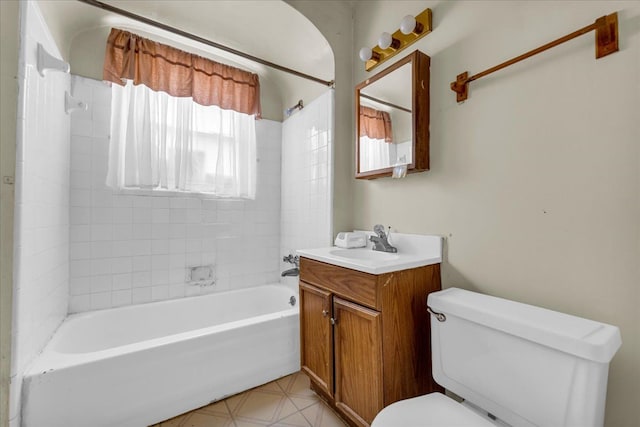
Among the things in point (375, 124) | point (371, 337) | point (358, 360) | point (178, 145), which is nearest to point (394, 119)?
Result: point (375, 124)

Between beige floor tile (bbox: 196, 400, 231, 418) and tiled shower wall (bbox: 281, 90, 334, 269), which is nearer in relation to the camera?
beige floor tile (bbox: 196, 400, 231, 418)

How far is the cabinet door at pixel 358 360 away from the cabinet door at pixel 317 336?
5 cm

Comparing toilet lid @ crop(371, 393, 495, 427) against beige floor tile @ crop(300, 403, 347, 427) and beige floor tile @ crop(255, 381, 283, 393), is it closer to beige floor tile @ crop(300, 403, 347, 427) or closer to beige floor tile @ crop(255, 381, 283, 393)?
beige floor tile @ crop(300, 403, 347, 427)

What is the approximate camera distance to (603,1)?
88 centimetres

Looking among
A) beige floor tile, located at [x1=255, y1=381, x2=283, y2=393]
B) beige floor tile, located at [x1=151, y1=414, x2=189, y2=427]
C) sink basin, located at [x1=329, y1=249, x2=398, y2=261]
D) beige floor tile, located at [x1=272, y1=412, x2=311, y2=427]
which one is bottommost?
beige floor tile, located at [x1=151, y1=414, x2=189, y2=427]

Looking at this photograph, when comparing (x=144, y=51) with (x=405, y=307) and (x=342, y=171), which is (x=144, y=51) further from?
(x=405, y=307)


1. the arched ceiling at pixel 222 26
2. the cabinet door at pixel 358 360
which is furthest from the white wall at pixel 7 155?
the cabinet door at pixel 358 360

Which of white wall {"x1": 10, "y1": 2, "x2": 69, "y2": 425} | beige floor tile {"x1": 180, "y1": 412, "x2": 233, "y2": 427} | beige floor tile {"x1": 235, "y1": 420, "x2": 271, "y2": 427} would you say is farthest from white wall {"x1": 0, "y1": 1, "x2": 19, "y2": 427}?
beige floor tile {"x1": 235, "y1": 420, "x2": 271, "y2": 427}

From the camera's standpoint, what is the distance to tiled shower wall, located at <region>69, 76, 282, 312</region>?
5.98 ft

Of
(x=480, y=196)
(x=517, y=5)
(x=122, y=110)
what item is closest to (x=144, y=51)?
(x=122, y=110)

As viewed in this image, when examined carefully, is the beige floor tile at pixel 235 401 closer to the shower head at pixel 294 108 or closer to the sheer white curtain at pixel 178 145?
the sheer white curtain at pixel 178 145

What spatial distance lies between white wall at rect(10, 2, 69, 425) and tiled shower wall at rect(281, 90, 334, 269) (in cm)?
154

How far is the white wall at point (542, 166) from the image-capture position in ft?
2.77

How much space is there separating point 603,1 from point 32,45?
2.22 metres
